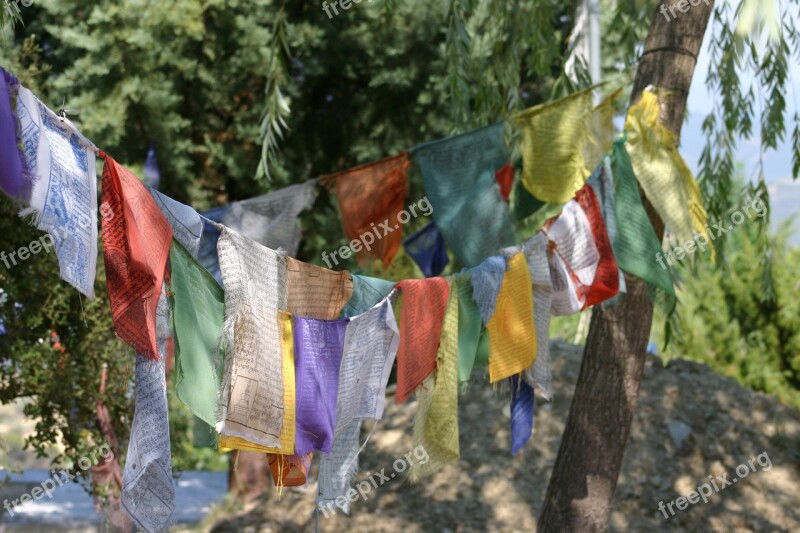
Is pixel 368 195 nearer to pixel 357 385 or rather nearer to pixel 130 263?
pixel 357 385

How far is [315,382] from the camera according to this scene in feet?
12.5

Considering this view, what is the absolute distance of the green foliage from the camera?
37.6 ft

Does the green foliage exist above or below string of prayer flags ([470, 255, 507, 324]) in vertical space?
above

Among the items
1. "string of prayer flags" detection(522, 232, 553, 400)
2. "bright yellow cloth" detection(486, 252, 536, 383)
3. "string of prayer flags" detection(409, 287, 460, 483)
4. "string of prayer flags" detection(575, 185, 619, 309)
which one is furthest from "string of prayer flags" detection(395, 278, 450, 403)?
"string of prayer flags" detection(575, 185, 619, 309)

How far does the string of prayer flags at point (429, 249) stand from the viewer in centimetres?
616

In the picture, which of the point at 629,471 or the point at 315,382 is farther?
the point at 629,471

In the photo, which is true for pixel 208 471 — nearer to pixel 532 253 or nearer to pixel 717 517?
pixel 717 517

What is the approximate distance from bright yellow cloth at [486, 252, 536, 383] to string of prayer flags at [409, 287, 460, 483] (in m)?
0.24

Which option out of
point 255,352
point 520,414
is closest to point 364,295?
point 255,352

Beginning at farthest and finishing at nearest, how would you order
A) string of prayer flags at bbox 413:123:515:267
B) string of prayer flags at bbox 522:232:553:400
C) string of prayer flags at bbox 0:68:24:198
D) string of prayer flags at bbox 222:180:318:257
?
1. string of prayer flags at bbox 222:180:318:257
2. string of prayer flags at bbox 413:123:515:267
3. string of prayer flags at bbox 522:232:553:400
4. string of prayer flags at bbox 0:68:24:198

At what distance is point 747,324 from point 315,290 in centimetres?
907

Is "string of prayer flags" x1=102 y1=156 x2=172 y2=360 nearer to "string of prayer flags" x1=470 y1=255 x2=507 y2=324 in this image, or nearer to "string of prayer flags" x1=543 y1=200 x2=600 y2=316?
"string of prayer flags" x1=470 y1=255 x2=507 y2=324

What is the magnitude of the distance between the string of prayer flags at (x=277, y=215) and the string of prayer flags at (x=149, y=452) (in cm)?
252

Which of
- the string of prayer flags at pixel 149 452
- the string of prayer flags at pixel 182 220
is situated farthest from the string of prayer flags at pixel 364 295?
the string of prayer flags at pixel 149 452
